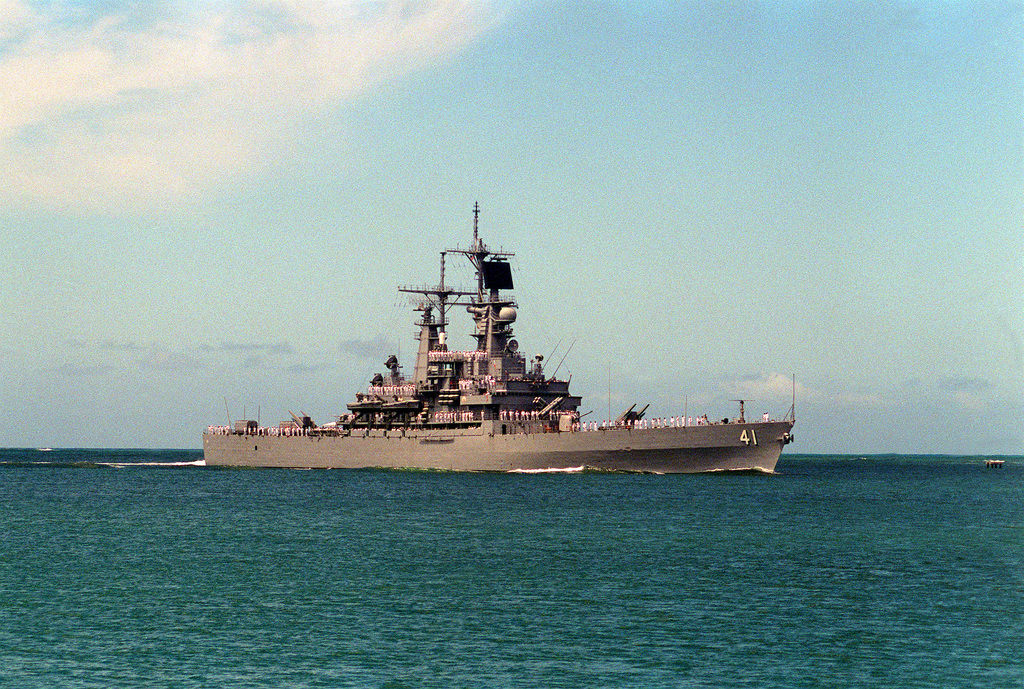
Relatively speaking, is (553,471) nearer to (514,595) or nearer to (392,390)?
(392,390)

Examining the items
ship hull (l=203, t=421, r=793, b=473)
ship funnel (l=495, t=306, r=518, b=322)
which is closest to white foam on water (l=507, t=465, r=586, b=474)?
ship hull (l=203, t=421, r=793, b=473)

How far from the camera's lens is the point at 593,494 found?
225 ft

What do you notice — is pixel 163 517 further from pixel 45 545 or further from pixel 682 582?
pixel 682 582

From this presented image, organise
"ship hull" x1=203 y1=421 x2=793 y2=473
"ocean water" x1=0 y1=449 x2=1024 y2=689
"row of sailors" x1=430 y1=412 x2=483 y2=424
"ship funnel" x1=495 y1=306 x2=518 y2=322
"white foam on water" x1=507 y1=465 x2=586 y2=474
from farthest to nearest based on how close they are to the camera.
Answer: "ship funnel" x1=495 y1=306 x2=518 y2=322 → "row of sailors" x1=430 y1=412 x2=483 y2=424 → "white foam on water" x1=507 y1=465 x2=586 y2=474 → "ship hull" x1=203 y1=421 x2=793 y2=473 → "ocean water" x1=0 y1=449 x2=1024 y2=689

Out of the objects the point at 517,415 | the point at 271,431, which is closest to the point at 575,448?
the point at 517,415

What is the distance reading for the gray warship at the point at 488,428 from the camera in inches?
3174

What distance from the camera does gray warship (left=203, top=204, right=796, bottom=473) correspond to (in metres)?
80.6

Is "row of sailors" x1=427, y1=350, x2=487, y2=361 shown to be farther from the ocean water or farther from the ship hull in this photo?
the ocean water

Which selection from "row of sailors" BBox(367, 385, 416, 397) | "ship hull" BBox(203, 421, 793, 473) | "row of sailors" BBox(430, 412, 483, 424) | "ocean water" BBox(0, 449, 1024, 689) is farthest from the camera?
"row of sailors" BBox(367, 385, 416, 397)

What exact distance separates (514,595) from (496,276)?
61015mm

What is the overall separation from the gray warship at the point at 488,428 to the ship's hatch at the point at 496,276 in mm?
79

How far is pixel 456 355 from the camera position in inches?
3750

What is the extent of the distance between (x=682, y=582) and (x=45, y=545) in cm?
2690

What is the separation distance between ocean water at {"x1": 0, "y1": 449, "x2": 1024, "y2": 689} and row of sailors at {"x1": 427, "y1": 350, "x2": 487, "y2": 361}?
90.8 feet
